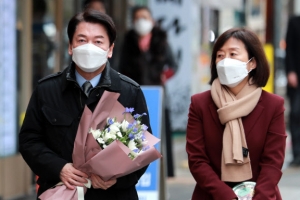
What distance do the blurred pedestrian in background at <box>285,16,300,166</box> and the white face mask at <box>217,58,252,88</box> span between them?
5992 millimetres

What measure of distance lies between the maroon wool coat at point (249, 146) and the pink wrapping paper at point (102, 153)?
408 millimetres

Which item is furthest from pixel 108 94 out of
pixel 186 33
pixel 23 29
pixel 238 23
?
pixel 238 23

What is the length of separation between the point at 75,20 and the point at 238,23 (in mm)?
12074

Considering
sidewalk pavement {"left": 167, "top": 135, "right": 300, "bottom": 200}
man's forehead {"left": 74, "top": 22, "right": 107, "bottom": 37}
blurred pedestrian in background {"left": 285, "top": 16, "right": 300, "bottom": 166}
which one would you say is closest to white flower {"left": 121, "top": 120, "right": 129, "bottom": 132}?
man's forehead {"left": 74, "top": 22, "right": 107, "bottom": 37}

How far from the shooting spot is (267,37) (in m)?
13.8

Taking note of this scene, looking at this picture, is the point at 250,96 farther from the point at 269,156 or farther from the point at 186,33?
the point at 186,33

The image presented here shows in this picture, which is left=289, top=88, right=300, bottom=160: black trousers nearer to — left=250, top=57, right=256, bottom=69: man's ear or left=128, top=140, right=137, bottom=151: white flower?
left=250, top=57, right=256, bottom=69: man's ear

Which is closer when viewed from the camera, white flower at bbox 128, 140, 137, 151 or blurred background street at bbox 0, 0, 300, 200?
white flower at bbox 128, 140, 137, 151

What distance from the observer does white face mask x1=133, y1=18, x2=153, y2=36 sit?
30.2ft

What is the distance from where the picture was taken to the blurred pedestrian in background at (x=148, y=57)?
888 centimetres

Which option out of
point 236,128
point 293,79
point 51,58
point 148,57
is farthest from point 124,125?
point 293,79

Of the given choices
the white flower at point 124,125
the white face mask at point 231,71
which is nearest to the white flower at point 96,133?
the white flower at point 124,125

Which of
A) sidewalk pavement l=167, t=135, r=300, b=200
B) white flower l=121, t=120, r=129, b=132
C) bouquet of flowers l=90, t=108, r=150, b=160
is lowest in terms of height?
sidewalk pavement l=167, t=135, r=300, b=200

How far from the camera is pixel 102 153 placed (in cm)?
388
